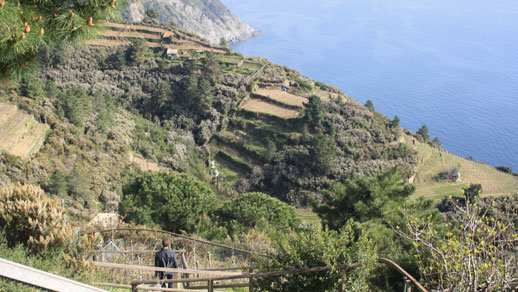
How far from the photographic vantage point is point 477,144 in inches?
2402

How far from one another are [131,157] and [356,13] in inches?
4682

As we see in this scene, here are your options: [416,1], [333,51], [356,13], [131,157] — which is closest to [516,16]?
[416,1]

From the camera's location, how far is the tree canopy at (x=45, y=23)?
18.3ft

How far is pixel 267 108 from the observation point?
4094cm

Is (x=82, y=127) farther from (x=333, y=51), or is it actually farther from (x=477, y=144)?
(x=333, y=51)

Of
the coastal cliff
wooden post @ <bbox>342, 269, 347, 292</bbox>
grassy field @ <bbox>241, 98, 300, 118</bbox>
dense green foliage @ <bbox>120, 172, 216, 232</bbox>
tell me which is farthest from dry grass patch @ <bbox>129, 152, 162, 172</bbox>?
the coastal cliff

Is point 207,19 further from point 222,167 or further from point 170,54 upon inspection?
point 222,167

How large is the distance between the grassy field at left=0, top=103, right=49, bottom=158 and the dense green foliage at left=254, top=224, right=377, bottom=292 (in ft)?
70.9

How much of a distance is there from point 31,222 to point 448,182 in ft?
122

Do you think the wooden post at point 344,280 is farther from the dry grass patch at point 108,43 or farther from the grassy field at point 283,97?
the dry grass patch at point 108,43

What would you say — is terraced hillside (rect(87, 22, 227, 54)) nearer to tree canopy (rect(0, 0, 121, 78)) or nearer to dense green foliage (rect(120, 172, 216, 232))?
dense green foliage (rect(120, 172, 216, 232))

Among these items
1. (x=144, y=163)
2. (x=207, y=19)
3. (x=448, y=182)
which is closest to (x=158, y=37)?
(x=144, y=163)

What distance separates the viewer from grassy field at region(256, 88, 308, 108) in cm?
4103

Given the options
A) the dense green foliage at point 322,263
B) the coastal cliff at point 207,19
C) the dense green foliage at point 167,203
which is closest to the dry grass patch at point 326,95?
the dense green foliage at point 167,203
